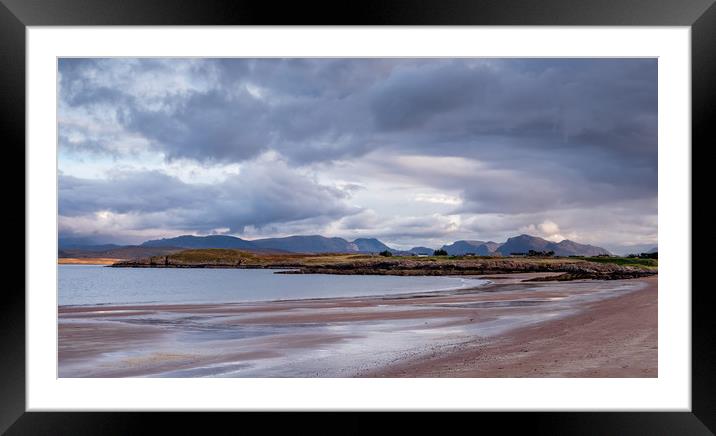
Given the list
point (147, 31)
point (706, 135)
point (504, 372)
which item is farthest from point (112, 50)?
point (504, 372)

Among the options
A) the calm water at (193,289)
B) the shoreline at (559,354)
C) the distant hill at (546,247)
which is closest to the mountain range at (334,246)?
the distant hill at (546,247)

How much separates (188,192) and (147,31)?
30.0m

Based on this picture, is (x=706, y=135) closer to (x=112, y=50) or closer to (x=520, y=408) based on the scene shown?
(x=520, y=408)

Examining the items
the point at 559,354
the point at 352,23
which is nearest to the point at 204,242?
the point at 559,354

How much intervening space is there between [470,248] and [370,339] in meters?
16.4

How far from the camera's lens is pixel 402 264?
2198 centimetres

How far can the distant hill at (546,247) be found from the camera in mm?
21188

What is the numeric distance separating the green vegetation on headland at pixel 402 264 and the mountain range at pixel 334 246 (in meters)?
0.34

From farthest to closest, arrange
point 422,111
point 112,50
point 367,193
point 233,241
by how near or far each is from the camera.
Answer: point 422,111, point 367,193, point 233,241, point 112,50

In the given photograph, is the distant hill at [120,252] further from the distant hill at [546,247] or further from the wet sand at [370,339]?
the distant hill at [546,247]

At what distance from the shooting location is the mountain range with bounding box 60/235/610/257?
21.6 meters

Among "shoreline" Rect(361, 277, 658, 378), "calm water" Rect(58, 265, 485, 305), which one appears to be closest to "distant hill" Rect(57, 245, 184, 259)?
"calm water" Rect(58, 265, 485, 305)

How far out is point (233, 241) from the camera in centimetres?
2562

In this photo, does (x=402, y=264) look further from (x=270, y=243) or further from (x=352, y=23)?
(x=352, y=23)
